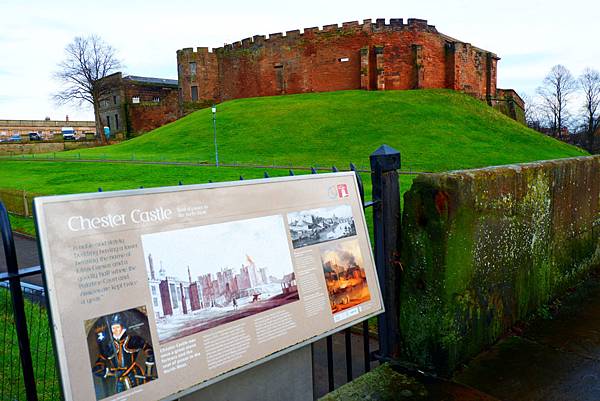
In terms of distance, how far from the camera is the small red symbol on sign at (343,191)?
2.96 metres

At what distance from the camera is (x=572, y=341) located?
3604 millimetres

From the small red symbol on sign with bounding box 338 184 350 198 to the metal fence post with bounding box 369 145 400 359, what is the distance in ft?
1.62

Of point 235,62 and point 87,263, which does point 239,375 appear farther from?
point 235,62

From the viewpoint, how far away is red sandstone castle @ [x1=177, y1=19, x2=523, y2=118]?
137ft

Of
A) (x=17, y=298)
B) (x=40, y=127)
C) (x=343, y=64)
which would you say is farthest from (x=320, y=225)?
(x=40, y=127)

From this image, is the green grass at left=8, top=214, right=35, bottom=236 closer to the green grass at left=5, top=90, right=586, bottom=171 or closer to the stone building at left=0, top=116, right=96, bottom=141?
the green grass at left=5, top=90, right=586, bottom=171

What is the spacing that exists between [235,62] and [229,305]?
49630 millimetres

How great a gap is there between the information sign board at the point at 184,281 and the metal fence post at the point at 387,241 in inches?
28.9

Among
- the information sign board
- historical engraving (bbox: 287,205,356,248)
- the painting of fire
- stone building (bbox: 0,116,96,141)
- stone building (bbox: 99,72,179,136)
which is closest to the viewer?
the information sign board

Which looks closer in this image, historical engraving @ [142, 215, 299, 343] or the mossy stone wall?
historical engraving @ [142, 215, 299, 343]

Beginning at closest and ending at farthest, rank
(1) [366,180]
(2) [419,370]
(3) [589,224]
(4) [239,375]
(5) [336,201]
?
(4) [239,375] → (5) [336,201] → (2) [419,370] → (3) [589,224] → (1) [366,180]

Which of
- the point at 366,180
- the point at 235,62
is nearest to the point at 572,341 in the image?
the point at 366,180

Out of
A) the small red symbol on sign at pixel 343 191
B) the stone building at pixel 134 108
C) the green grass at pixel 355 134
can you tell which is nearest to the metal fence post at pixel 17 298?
the small red symbol on sign at pixel 343 191

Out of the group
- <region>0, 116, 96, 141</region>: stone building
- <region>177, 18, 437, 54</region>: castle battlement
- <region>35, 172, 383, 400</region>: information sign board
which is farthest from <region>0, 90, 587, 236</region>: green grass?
<region>0, 116, 96, 141</region>: stone building
